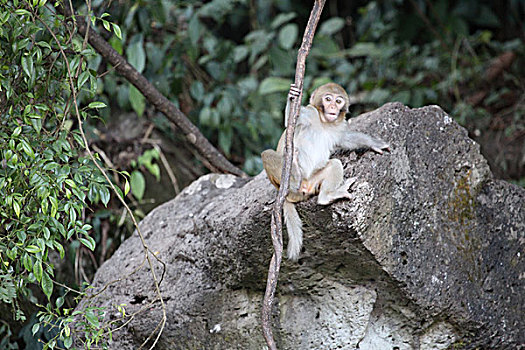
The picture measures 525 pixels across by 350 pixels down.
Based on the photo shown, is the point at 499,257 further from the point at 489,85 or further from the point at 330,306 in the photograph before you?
the point at 489,85

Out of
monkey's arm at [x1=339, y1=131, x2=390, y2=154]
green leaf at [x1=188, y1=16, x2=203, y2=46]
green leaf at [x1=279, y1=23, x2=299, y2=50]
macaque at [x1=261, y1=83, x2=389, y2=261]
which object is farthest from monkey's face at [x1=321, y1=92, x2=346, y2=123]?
green leaf at [x1=279, y1=23, x2=299, y2=50]

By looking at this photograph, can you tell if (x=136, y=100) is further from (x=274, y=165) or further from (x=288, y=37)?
(x=274, y=165)

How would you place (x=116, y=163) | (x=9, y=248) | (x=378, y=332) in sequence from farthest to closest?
1. (x=116, y=163)
2. (x=378, y=332)
3. (x=9, y=248)

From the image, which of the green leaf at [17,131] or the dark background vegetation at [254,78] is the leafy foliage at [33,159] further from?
the dark background vegetation at [254,78]

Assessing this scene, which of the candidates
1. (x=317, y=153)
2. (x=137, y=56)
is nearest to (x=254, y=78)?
(x=137, y=56)

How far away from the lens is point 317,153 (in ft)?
11.7

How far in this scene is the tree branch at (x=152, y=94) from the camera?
182 inches

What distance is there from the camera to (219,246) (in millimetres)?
3768

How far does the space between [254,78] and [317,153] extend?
4.58 meters

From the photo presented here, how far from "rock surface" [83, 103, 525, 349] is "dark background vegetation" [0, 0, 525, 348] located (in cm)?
142

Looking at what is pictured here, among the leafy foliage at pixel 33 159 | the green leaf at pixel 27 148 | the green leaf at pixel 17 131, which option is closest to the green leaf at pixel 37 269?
the leafy foliage at pixel 33 159

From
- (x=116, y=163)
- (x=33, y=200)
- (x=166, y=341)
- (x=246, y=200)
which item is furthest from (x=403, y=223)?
(x=116, y=163)

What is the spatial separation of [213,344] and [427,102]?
5022 millimetres

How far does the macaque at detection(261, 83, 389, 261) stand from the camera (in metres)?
3.27
